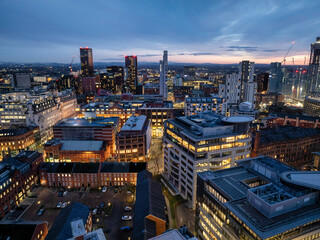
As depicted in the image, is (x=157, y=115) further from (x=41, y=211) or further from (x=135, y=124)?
(x=41, y=211)

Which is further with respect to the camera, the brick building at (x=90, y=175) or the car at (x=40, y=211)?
the brick building at (x=90, y=175)

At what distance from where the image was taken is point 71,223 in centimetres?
6069

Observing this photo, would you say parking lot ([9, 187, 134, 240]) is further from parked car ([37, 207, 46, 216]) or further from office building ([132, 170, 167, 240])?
office building ([132, 170, 167, 240])

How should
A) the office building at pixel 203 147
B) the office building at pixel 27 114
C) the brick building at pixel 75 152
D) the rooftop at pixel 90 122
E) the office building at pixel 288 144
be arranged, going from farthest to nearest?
the office building at pixel 27 114
the rooftop at pixel 90 122
the brick building at pixel 75 152
the office building at pixel 288 144
the office building at pixel 203 147

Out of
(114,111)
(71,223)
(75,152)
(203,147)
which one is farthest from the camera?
(114,111)

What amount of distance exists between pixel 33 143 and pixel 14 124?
30047 mm

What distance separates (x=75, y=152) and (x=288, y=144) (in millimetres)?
114658

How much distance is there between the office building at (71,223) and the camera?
57375 mm

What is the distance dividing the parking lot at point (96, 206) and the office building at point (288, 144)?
6903 centimetres

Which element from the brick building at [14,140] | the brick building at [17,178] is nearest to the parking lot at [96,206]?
the brick building at [17,178]

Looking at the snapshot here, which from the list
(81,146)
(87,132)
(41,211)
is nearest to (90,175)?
(41,211)

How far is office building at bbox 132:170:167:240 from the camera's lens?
2300 inches

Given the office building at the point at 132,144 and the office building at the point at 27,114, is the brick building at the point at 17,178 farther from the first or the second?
the office building at the point at 27,114

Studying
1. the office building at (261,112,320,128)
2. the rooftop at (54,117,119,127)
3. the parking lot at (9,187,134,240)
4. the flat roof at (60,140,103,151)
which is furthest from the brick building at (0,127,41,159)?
the office building at (261,112,320,128)
